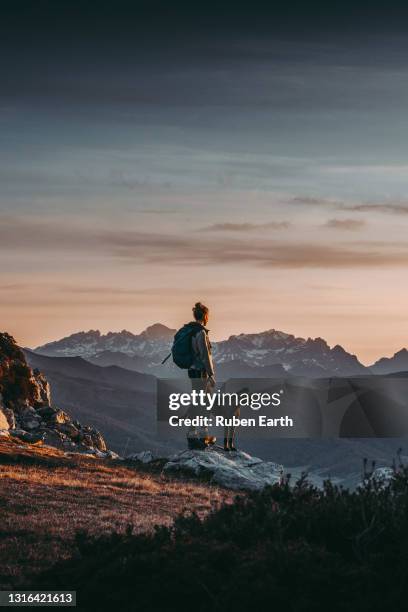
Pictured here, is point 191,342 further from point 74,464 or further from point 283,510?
point 283,510

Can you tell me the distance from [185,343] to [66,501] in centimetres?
740

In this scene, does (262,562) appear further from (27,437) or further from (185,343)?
(27,437)

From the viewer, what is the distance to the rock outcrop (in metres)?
30.4

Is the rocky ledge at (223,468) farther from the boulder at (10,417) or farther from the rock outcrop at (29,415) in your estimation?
the boulder at (10,417)

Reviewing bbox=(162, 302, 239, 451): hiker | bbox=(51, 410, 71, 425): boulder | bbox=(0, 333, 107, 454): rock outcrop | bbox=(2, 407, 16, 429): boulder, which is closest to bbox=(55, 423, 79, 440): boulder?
bbox=(0, 333, 107, 454): rock outcrop

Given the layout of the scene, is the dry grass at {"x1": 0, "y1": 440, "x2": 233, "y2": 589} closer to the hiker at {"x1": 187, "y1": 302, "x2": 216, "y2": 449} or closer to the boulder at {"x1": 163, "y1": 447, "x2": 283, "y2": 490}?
the boulder at {"x1": 163, "y1": 447, "x2": 283, "y2": 490}

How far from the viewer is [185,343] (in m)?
23.5

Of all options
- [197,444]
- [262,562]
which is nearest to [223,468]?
[197,444]

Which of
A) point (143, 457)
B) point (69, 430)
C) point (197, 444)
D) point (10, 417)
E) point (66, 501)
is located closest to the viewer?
point (66, 501)

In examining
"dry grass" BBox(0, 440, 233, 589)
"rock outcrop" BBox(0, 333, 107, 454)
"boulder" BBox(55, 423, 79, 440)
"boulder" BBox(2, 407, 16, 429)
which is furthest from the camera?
"boulder" BBox(55, 423, 79, 440)

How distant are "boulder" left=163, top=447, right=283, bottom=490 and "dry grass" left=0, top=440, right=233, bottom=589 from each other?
1.01 m

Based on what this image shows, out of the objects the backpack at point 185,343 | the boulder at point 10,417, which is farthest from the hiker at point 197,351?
the boulder at point 10,417

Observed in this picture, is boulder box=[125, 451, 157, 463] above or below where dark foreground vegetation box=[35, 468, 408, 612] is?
above

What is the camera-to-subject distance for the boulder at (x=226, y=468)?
22.7 metres
